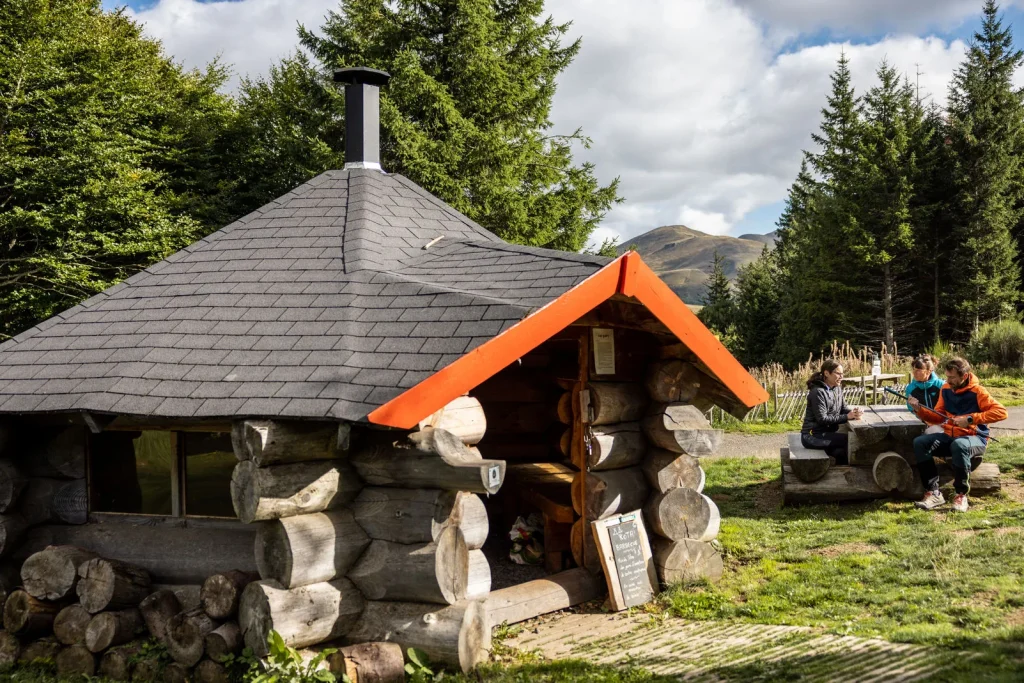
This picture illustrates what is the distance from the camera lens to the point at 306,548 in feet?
17.4

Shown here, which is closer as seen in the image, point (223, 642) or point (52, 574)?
point (223, 642)

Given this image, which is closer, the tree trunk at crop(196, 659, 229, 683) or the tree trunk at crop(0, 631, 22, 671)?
the tree trunk at crop(196, 659, 229, 683)

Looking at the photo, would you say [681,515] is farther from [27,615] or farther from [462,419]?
[27,615]

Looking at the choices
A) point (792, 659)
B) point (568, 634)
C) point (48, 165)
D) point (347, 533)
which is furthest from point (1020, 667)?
point (48, 165)

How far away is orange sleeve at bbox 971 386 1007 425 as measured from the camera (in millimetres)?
8281

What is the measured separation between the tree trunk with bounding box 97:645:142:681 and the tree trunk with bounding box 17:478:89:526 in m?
1.38

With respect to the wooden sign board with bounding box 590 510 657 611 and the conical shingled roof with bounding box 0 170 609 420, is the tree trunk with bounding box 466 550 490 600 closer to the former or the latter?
the wooden sign board with bounding box 590 510 657 611

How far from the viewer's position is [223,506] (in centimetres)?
620

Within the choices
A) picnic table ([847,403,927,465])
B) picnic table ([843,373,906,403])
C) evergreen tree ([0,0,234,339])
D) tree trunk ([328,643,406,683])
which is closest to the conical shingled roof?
tree trunk ([328,643,406,683])

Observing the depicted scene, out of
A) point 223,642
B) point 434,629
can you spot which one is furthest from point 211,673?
point 434,629

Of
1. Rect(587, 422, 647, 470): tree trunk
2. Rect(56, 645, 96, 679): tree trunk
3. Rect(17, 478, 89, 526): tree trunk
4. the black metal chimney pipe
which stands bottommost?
Rect(56, 645, 96, 679): tree trunk

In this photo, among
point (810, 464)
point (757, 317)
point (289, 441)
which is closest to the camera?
point (289, 441)

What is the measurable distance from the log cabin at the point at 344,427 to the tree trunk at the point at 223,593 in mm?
19

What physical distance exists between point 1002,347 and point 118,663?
22.5m
